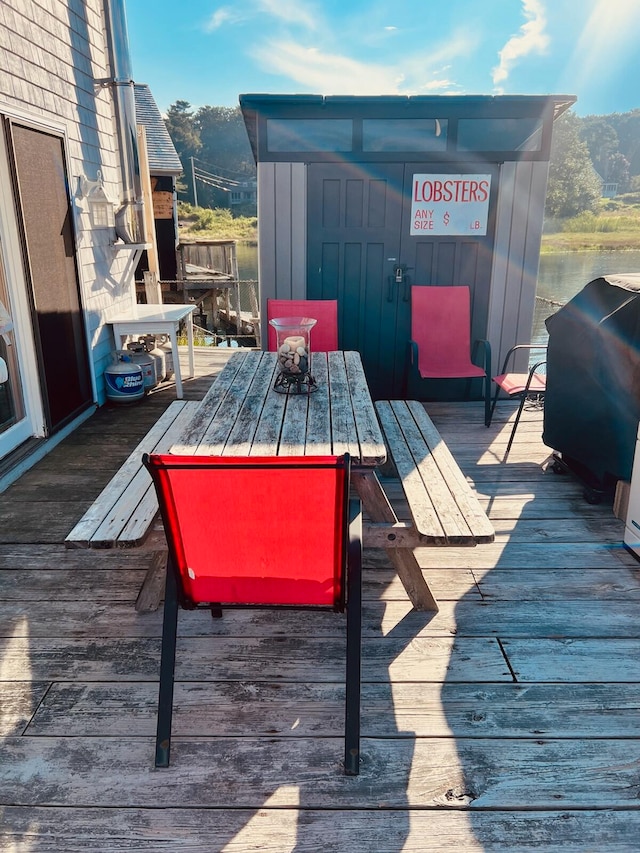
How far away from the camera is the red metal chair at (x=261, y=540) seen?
1368 millimetres

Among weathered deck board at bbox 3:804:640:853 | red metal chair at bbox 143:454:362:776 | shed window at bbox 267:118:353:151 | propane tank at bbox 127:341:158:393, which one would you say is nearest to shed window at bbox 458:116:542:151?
shed window at bbox 267:118:353:151

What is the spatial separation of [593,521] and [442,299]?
7.34 ft

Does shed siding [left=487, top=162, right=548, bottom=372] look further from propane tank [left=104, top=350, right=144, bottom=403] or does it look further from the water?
the water

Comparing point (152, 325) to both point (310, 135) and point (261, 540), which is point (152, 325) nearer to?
point (310, 135)

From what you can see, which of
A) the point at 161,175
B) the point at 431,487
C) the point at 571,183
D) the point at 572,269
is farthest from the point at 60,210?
the point at 571,183

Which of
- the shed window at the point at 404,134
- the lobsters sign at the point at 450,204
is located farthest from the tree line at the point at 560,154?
the shed window at the point at 404,134

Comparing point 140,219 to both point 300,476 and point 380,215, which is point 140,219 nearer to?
point 380,215

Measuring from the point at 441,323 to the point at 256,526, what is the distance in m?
3.45

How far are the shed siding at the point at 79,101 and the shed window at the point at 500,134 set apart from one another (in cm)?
286

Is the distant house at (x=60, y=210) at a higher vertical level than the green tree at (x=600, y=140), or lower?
lower

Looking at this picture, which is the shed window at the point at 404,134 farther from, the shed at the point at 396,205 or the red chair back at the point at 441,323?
the red chair back at the point at 441,323

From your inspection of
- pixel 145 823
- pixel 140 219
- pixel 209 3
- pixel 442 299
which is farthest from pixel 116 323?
pixel 209 3

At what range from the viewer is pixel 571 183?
20578 mm

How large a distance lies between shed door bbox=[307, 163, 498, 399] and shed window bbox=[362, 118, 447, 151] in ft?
0.43
